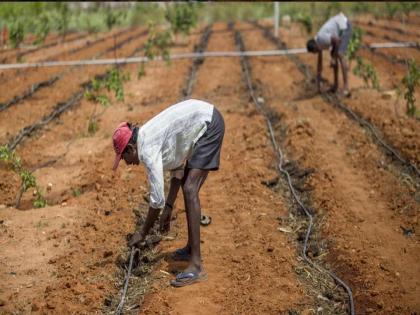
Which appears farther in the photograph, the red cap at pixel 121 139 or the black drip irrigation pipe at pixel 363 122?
the black drip irrigation pipe at pixel 363 122

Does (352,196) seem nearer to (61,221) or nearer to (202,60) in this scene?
(61,221)

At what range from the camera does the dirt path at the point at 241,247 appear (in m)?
4.34

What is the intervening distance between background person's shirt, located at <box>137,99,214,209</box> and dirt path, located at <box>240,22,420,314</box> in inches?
67.3

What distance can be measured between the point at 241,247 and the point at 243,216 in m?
0.69

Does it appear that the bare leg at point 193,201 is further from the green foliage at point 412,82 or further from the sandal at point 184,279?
the green foliage at point 412,82

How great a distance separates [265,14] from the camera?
2805 cm

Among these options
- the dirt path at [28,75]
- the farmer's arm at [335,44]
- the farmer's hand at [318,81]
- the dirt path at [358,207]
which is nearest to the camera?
the dirt path at [358,207]

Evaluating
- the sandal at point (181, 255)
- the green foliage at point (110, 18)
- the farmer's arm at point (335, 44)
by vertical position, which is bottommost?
the sandal at point (181, 255)

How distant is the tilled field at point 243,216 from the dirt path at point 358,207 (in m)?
0.02

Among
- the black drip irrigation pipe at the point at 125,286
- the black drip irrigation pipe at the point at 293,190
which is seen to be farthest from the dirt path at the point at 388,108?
the black drip irrigation pipe at the point at 125,286

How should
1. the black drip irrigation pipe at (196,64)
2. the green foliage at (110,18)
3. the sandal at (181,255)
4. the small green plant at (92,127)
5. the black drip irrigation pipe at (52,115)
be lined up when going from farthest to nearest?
1. the green foliage at (110,18)
2. the black drip irrigation pipe at (196,64)
3. the small green plant at (92,127)
4. the black drip irrigation pipe at (52,115)
5. the sandal at (181,255)

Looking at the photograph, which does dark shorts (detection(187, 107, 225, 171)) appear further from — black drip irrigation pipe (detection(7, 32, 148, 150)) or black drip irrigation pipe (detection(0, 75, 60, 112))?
black drip irrigation pipe (detection(0, 75, 60, 112))

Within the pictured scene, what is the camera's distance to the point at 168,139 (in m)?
4.19

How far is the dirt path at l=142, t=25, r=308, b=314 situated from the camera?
171 inches
